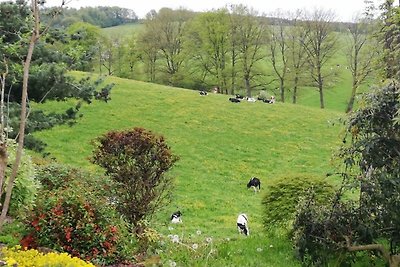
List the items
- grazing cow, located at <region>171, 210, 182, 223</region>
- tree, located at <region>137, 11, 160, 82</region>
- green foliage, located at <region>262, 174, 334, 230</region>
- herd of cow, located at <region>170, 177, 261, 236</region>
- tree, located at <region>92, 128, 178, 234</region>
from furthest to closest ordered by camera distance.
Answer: tree, located at <region>137, 11, 160, 82</region> < grazing cow, located at <region>171, 210, 182, 223</region> < herd of cow, located at <region>170, 177, 261, 236</region> < green foliage, located at <region>262, 174, 334, 230</region> < tree, located at <region>92, 128, 178, 234</region>

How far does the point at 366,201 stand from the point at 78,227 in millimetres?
4895

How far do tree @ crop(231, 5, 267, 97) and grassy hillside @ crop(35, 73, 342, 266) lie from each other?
45.6ft

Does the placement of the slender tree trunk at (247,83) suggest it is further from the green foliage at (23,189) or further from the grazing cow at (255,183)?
the green foliage at (23,189)

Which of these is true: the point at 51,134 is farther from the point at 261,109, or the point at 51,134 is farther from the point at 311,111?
the point at 311,111

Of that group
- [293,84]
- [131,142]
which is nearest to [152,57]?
[293,84]

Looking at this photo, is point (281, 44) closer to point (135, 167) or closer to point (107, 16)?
point (107, 16)

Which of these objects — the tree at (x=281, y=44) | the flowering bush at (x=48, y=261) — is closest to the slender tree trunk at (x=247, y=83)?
the tree at (x=281, y=44)

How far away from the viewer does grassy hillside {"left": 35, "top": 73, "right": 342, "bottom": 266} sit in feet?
53.4

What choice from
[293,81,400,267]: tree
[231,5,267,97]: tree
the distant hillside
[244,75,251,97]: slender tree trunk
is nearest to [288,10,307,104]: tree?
[231,5,267,97]: tree

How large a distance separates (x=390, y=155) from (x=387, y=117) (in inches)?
23.6

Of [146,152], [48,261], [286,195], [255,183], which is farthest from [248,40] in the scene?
[48,261]

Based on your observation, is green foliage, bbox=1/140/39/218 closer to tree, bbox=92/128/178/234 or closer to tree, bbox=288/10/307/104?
tree, bbox=92/128/178/234

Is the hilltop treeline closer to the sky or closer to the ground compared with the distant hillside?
closer to the sky

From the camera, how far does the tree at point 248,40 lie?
50.6 meters
